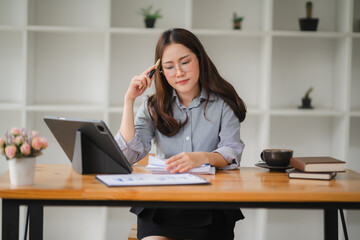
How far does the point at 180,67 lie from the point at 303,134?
1.91m

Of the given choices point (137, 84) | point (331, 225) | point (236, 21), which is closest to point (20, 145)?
point (137, 84)

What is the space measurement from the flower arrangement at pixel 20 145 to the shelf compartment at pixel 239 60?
2.28 m

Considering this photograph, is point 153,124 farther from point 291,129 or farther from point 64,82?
point 291,129

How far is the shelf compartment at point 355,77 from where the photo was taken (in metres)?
3.81

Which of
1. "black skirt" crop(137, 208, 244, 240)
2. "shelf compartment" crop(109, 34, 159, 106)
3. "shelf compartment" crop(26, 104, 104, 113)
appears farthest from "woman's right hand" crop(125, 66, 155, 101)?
"shelf compartment" crop(109, 34, 159, 106)

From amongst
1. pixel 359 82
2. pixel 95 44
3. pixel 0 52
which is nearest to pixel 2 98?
pixel 0 52

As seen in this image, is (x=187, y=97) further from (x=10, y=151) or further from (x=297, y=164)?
(x=10, y=151)

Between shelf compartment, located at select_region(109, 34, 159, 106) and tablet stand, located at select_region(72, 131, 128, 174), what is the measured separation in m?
1.80

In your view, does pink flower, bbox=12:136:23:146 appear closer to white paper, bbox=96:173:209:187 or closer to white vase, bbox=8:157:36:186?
white vase, bbox=8:157:36:186

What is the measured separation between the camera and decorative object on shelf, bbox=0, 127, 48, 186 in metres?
1.65

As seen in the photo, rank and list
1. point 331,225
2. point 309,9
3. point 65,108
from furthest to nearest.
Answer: point 309,9
point 65,108
point 331,225

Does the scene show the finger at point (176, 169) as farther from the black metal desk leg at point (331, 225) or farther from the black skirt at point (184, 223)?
the black metal desk leg at point (331, 225)

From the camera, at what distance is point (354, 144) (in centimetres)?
388

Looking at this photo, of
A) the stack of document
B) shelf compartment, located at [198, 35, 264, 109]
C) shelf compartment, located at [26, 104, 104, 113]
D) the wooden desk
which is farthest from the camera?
shelf compartment, located at [198, 35, 264, 109]
